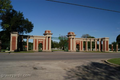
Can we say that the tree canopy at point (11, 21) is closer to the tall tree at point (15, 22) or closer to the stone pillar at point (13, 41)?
the tall tree at point (15, 22)

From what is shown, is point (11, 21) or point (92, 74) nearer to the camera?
point (92, 74)

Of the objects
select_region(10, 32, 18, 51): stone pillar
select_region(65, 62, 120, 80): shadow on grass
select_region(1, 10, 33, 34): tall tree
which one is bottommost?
select_region(65, 62, 120, 80): shadow on grass

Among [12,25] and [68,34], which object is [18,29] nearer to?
[12,25]

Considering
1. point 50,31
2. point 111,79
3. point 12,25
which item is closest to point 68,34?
point 50,31

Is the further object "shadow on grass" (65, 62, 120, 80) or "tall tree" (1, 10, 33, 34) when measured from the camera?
"tall tree" (1, 10, 33, 34)

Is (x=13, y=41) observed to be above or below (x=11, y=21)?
below

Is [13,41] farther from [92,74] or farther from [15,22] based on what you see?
[92,74]

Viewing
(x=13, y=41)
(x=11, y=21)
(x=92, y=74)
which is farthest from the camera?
(x=11, y=21)

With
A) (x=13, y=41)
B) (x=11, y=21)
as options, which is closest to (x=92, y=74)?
(x=13, y=41)

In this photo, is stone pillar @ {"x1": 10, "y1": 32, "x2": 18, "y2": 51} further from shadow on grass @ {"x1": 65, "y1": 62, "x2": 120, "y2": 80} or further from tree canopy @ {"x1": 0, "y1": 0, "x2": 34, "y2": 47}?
shadow on grass @ {"x1": 65, "y1": 62, "x2": 120, "y2": 80}

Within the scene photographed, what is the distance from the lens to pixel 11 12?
3806 cm

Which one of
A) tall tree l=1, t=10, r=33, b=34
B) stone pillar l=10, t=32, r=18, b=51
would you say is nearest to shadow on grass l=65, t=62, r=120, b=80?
stone pillar l=10, t=32, r=18, b=51

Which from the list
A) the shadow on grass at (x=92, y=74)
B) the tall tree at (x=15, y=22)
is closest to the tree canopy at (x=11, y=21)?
the tall tree at (x=15, y=22)

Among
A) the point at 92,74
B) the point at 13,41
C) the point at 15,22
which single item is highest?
the point at 15,22
